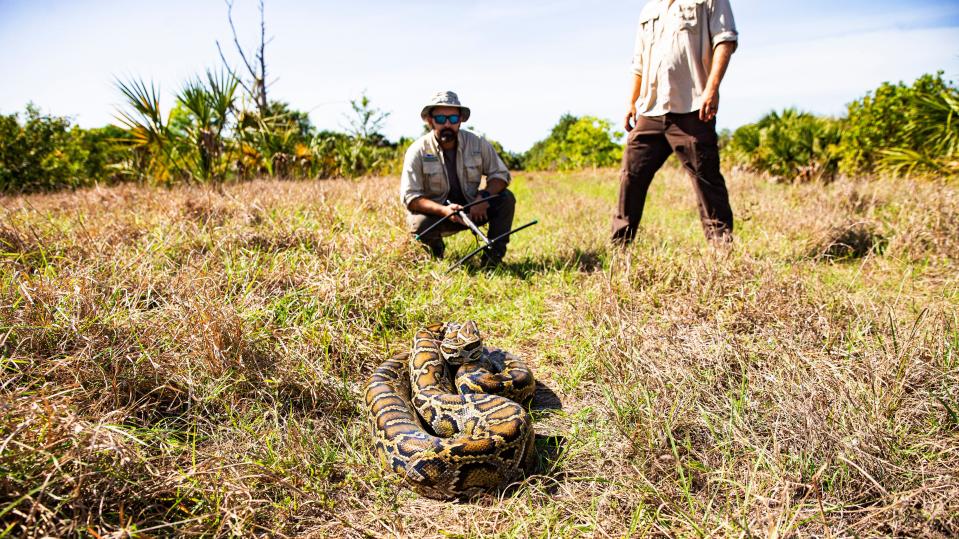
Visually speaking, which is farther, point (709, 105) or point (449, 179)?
point (449, 179)

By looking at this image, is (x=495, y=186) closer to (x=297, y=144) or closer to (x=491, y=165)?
(x=491, y=165)

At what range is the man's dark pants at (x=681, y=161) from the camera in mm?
5086

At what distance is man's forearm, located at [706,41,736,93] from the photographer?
481 cm

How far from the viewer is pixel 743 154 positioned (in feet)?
55.2

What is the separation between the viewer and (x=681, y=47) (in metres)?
5.07

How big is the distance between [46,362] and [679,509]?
3278mm

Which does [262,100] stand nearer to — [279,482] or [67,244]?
[67,244]

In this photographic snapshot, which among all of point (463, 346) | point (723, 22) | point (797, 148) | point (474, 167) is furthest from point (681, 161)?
point (797, 148)

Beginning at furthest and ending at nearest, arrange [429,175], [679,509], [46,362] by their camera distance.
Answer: [429,175] < [46,362] < [679,509]

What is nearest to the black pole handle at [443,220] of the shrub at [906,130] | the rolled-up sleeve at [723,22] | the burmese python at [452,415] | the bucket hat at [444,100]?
the bucket hat at [444,100]

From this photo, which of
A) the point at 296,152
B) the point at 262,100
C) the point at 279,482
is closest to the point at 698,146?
→ the point at 279,482

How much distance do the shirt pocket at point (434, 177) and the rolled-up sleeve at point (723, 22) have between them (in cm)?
342

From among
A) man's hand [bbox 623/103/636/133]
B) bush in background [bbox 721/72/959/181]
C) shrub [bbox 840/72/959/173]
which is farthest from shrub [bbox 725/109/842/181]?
man's hand [bbox 623/103/636/133]

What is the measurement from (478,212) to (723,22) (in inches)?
132
